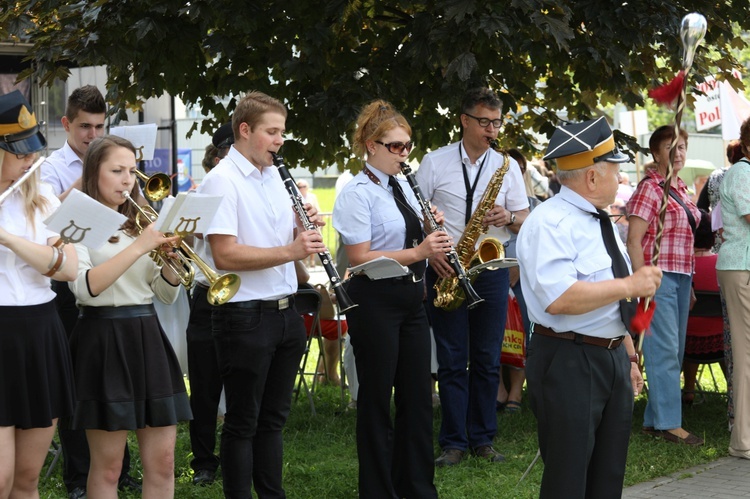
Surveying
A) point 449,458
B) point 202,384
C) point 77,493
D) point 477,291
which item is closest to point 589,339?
point 477,291

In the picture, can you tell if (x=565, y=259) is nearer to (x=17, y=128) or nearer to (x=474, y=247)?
(x=17, y=128)

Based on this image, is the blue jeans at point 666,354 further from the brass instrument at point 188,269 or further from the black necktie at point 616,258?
the brass instrument at point 188,269

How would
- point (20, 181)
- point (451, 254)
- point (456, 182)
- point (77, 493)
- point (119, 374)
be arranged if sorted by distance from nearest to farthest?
point (20, 181), point (119, 374), point (77, 493), point (451, 254), point (456, 182)

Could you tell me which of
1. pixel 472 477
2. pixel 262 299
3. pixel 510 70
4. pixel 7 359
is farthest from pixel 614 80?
pixel 7 359

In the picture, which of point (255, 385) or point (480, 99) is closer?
point (255, 385)

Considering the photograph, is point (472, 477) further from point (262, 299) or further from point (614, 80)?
point (614, 80)

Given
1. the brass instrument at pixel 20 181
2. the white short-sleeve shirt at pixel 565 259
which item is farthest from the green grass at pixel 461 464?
the brass instrument at pixel 20 181

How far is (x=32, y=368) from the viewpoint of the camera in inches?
165

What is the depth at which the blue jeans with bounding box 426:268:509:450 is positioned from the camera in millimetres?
6777

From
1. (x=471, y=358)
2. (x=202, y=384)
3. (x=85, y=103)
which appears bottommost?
(x=202, y=384)

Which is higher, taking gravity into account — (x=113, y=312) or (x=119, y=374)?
(x=113, y=312)

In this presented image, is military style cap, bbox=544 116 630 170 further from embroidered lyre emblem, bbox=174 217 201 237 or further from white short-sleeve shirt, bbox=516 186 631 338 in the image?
embroidered lyre emblem, bbox=174 217 201 237

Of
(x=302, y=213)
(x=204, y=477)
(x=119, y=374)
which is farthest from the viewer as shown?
(x=204, y=477)

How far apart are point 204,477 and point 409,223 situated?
2.04 metres
